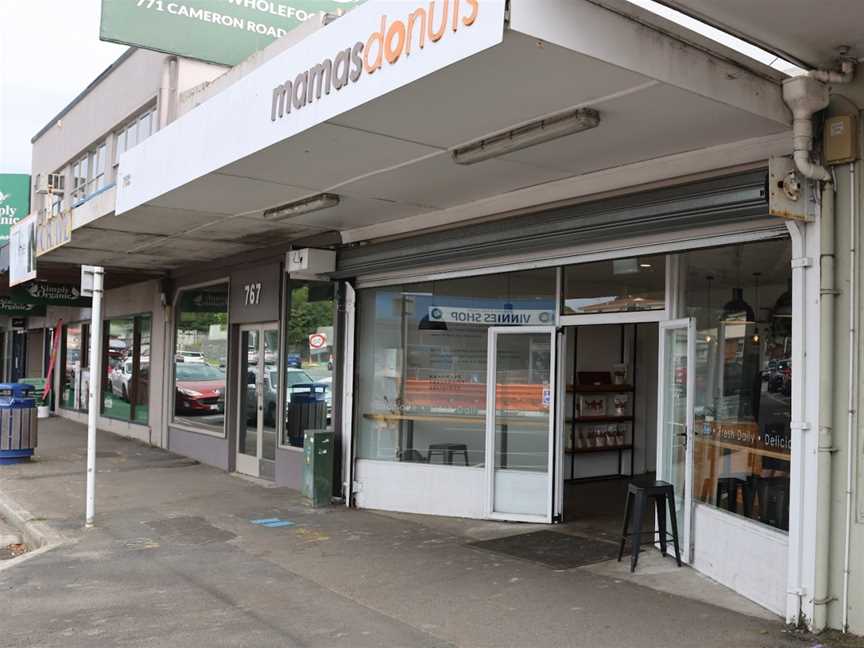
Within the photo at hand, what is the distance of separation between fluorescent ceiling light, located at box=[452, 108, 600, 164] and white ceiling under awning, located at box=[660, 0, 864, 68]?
89cm

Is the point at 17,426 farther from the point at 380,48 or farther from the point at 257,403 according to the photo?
the point at 380,48

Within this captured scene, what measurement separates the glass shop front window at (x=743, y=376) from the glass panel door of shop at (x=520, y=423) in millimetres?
1887

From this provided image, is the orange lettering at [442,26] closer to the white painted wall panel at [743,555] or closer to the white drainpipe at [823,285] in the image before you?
the white drainpipe at [823,285]

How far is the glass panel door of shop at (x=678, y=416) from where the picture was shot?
22.1 feet

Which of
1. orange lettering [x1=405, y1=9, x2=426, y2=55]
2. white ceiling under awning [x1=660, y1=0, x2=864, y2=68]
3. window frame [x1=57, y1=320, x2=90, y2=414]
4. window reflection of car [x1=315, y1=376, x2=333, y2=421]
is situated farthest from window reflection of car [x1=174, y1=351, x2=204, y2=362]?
white ceiling under awning [x1=660, y1=0, x2=864, y2=68]

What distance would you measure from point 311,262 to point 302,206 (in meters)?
1.62

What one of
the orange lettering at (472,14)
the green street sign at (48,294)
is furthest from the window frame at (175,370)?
the orange lettering at (472,14)

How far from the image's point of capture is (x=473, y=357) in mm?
9023

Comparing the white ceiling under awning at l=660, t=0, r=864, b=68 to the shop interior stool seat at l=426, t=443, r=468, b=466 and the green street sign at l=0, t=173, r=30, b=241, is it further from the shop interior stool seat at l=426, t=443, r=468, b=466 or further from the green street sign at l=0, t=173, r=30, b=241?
the green street sign at l=0, t=173, r=30, b=241

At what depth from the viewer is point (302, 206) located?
7984mm

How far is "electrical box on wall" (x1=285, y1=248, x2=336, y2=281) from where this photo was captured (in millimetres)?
9540

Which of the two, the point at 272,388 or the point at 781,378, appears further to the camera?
the point at 272,388

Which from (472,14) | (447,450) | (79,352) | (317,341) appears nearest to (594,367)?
(447,450)

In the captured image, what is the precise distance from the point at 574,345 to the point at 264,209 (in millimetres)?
4990
